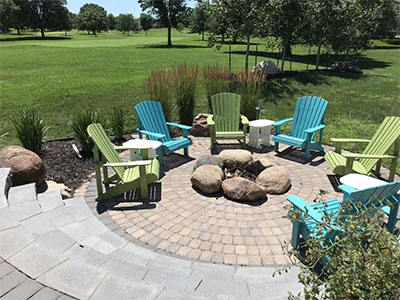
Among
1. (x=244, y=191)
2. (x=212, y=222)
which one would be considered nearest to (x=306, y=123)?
(x=244, y=191)

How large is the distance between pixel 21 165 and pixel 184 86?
140 inches

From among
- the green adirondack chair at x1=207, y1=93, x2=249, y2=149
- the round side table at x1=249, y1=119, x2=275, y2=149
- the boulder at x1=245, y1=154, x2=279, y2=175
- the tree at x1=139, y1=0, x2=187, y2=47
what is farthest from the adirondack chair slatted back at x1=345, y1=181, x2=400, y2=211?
the tree at x1=139, y1=0, x2=187, y2=47

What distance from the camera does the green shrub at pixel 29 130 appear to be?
15.9ft

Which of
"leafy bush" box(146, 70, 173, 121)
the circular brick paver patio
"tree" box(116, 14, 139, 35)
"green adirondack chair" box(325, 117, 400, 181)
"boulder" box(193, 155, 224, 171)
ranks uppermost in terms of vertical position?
"tree" box(116, 14, 139, 35)

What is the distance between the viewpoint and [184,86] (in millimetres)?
6496

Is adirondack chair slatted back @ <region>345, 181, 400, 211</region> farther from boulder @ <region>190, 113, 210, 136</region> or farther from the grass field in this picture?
boulder @ <region>190, 113, 210, 136</region>

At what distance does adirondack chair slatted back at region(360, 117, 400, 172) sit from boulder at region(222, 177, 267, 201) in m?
1.65

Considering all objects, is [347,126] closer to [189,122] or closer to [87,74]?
[189,122]

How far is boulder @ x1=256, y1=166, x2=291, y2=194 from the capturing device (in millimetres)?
4059

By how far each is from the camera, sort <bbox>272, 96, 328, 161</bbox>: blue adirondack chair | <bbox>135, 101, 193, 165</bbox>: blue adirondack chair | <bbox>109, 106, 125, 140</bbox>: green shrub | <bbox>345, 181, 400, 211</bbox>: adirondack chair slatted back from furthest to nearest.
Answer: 1. <bbox>109, 106, 125, 140</bbox>: green shrub
2. <bbox>272, 96, 328, 161</bbox>: blue adirondack chair
3. <bbox>135, 101, 193, 165</bbox>: blue adirondack chair
4. <bbox>345, 181, 400, 211</bbox>: adirondack chair slatted back

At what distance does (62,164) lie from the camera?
16.6 feet

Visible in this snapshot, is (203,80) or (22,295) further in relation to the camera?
(203,80)

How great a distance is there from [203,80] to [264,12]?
14.8 ft

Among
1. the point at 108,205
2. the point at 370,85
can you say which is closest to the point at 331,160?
the point at 108,205
